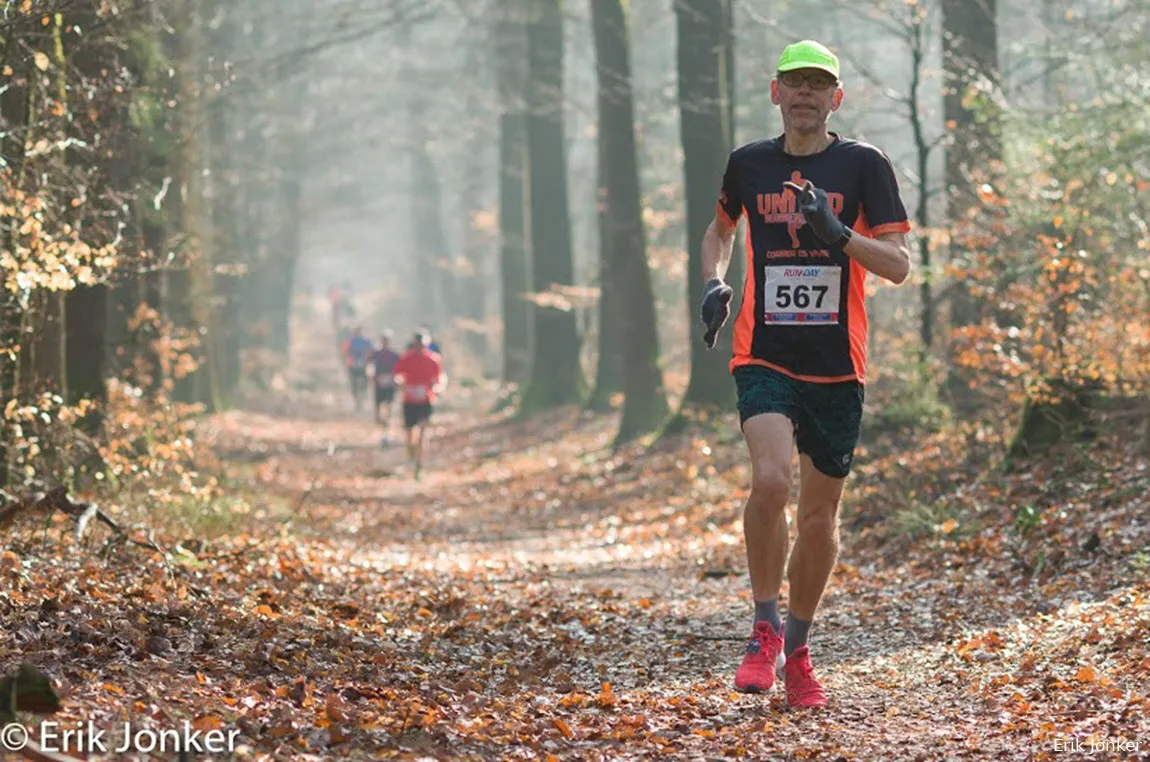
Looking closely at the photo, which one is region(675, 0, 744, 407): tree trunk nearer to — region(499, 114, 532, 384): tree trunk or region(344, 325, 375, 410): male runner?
region(499, 114, 532, 384): tree trunk

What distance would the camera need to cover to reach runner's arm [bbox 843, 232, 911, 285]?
5941 mm

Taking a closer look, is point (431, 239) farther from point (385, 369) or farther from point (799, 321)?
point (799, 321)

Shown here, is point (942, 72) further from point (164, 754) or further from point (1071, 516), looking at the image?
point (164, 754)

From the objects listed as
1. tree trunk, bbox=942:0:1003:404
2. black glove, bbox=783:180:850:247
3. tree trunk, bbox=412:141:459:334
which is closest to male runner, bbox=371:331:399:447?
tree trunk, bbox=942:0:1003:404

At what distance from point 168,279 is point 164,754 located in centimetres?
A: 2130

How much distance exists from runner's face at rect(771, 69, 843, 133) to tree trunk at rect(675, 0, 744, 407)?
507 inches

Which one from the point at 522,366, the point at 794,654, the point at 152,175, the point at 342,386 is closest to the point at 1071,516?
the point at 794,654

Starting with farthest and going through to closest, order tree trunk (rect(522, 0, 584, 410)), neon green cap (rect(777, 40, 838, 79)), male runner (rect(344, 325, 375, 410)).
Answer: male runner (rect(344, 325, 375, 410)) → tree trunk (rect(522, 0, 584, 410)) → neon green cap (rect(777, 40, 838, 79))

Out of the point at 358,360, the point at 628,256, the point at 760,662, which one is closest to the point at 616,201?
the point at 628,256

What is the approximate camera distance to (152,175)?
17.4m

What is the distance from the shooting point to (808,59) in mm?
6094

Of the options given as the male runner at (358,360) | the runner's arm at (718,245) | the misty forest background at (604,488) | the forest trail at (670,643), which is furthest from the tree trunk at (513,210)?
the runner's arm at (718,245)

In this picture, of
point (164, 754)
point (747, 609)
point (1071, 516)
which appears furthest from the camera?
point (1071, 516)

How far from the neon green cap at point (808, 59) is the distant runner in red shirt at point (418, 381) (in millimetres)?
15656
